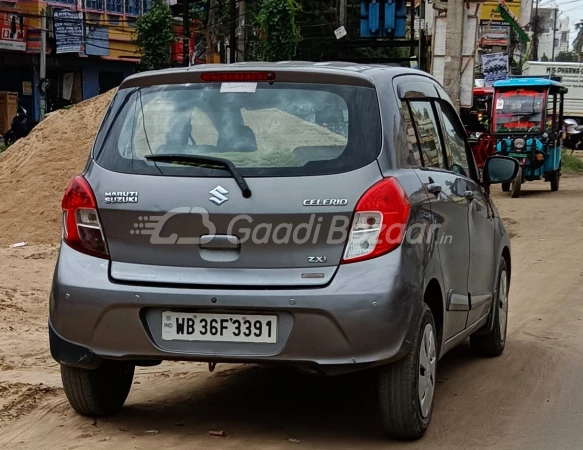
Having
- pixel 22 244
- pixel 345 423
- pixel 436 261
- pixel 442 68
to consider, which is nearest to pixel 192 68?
pixel 436 261

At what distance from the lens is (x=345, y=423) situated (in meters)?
5.20

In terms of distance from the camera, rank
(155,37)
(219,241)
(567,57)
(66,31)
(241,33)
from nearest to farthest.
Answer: (219,241) < (155,37) < (241,33) < (66,31) < (567,57)

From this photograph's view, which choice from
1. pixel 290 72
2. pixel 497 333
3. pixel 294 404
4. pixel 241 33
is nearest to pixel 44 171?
pixel 497 333

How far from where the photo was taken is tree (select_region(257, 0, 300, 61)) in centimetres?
3072

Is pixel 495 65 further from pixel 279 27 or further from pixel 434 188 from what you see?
pixel 434 188

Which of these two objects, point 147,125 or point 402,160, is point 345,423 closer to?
point 402,160

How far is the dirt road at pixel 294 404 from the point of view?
4871mm

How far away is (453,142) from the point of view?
244 inches

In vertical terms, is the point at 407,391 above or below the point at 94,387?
above

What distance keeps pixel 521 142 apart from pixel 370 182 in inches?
718

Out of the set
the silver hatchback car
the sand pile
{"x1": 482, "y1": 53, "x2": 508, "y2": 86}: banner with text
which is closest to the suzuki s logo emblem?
the silver hatchback car

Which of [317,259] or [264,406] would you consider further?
[264,406]

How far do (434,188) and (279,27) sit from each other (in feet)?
86.2

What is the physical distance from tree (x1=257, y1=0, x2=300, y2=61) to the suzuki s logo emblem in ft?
87.3
